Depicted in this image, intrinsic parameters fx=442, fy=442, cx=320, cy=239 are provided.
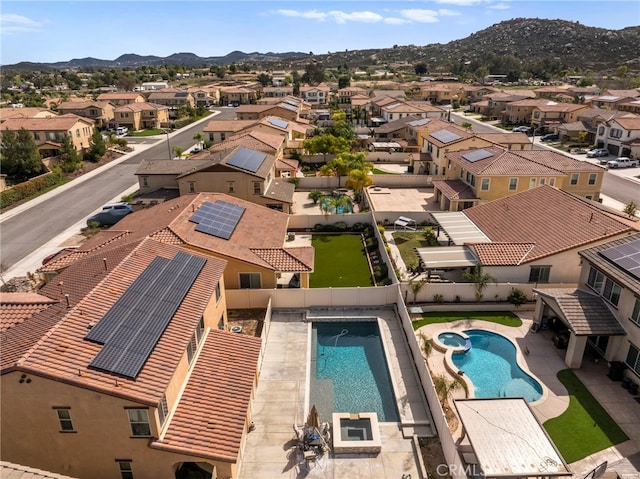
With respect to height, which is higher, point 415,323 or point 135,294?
point 135,294

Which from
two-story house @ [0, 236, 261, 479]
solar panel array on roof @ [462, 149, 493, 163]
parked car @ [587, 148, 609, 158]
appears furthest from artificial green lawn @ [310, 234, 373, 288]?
parked car @ [587, 148, 609, 158]

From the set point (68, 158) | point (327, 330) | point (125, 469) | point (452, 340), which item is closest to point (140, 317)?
point (125, 469)

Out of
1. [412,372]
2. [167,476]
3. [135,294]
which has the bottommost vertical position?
[412,372]

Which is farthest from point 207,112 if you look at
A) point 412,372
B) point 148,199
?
point 412,372

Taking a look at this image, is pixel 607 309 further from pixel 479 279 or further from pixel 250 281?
pixel 250 281

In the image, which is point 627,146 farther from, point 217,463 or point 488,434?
point 217,463
